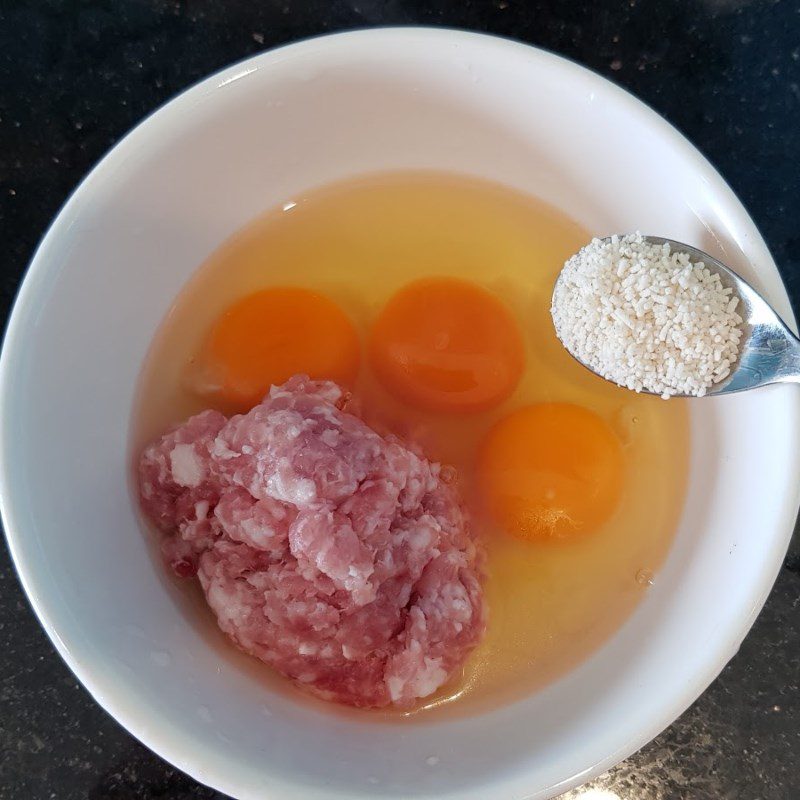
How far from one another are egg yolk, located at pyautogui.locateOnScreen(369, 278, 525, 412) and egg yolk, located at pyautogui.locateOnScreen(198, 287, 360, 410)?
11 centimetres

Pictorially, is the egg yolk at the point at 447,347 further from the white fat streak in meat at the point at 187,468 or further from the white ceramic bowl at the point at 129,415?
the white fat streak in meat at the point at 187,468

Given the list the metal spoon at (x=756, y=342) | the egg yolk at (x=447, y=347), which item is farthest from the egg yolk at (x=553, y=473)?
the metal spoon at (x=756, y=342)

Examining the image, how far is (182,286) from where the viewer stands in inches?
65.9

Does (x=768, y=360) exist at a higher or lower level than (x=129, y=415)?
higher

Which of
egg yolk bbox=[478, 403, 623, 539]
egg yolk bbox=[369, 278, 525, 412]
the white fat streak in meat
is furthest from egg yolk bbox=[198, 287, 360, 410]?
egg yolk bbox=[478, 403, 623, 539]

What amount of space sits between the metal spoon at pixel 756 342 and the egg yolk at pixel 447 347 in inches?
18.6

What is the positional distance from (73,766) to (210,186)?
124 cm

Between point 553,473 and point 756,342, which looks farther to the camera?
point 553,473

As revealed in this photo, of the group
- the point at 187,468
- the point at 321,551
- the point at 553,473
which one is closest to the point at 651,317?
the point at 553,473

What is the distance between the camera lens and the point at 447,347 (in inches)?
66.3

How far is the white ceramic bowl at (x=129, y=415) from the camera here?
120 cm

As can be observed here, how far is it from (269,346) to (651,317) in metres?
0.81

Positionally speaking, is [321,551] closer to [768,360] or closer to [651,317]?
[651,317]

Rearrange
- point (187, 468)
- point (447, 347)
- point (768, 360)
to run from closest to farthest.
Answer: point (768, 360), point (187, 468), point (447, 347)
